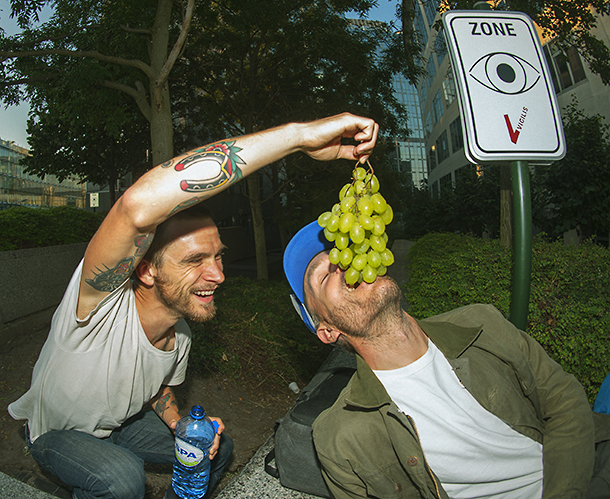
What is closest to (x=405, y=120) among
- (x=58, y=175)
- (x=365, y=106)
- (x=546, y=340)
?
(x=365, y=106)

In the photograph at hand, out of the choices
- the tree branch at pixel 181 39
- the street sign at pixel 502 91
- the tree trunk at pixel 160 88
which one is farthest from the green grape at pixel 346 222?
the tree branch at pixel 181 39

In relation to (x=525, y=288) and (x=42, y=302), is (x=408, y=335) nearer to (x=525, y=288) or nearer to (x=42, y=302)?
(x=525, y=288)

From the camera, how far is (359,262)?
1.74 meters

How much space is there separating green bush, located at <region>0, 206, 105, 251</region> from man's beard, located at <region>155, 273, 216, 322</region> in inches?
225

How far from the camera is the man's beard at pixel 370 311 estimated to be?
1940 millimetres

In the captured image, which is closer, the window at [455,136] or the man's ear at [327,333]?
the man's ear at [327,333]

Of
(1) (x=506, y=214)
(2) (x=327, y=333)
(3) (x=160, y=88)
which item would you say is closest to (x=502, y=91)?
(2) (x=327, y=333)

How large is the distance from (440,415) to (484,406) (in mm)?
252

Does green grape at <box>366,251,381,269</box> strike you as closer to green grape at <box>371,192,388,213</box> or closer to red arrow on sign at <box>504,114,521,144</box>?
green grape at <box>371,192,388,213</box>

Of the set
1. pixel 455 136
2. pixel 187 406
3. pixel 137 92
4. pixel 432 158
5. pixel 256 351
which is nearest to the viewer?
pixel 187 406

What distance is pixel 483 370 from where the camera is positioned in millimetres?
2066

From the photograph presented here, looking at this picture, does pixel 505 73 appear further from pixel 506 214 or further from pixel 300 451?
pixel 506 214

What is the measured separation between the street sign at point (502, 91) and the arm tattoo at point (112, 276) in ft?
6.69

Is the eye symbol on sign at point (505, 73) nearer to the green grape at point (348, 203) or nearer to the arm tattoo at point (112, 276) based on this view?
the green grape at point (348, 203)
